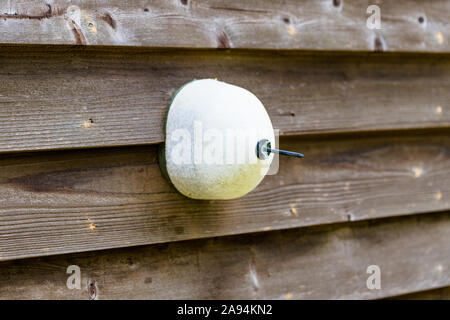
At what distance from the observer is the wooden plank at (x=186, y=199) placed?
1022 mm

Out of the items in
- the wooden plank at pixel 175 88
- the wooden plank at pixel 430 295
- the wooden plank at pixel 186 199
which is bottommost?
the wooden plank at pixel 430 295

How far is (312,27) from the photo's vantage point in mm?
1266

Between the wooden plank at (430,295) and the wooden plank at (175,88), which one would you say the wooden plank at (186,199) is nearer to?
the wooden plank at (175,88)

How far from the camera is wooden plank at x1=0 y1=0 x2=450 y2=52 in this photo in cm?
99

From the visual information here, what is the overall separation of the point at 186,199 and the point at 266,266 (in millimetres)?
280

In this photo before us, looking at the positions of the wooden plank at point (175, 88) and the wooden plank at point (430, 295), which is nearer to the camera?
the wooden plank at point (175, 88)

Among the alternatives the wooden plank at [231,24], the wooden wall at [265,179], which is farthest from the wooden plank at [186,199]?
the wooden plank at [231,24]

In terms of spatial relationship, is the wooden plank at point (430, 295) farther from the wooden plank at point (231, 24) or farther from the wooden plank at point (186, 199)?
the wooden plank at point (231, 24)

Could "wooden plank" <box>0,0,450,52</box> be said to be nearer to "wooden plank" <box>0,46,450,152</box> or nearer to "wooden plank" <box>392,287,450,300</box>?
"wooden plank" <box>0,46,450,152</box>

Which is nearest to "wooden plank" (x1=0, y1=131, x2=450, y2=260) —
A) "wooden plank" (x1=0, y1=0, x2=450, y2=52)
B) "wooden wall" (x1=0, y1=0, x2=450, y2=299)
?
"wooden wall" (x1=0, y1=0, x2=450, y2=299)

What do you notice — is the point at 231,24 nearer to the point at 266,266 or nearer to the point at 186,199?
the point at 186,199

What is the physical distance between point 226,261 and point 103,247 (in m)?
0.31

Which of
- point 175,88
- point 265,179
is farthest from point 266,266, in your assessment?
point 175,88

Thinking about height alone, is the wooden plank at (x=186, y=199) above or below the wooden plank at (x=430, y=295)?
above
